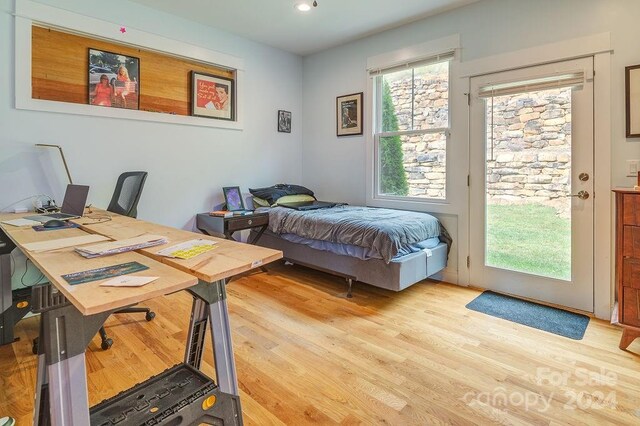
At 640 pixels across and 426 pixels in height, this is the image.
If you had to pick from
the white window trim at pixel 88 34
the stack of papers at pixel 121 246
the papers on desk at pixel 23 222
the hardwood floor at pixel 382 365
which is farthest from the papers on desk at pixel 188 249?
the white window trim at pixel 88 34

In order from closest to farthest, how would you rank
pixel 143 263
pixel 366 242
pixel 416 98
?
pixel 143 263 → pixel 366 242 → pixel 416 98

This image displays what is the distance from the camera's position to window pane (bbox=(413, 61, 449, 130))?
11.1 feet

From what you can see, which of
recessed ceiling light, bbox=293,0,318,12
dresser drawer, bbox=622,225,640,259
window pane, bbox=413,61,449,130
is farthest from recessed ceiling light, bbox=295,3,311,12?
dresser drawer, bbox=622,225,640,259

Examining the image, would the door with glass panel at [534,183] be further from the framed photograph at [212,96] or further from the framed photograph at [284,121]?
the framed photograph at [212,96]

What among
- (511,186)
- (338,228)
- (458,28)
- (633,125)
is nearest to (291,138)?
(338,228)

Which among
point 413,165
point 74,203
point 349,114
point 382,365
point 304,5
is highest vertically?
point 304,5

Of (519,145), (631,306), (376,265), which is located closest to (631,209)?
(631,306)

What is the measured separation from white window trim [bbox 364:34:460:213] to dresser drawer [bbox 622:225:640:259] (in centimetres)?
140

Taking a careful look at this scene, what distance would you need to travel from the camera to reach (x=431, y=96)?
3471 mm

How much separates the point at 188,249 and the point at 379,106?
3.17 metres

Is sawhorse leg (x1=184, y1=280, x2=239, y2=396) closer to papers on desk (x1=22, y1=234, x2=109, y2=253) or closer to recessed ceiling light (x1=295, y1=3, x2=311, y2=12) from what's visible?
papers on desk (x1=22, y1=234, x2=109, y2=253)

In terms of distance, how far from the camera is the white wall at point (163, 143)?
2.58m

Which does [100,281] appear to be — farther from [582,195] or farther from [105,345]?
[582,195]

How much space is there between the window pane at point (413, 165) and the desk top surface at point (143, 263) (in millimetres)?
2596
